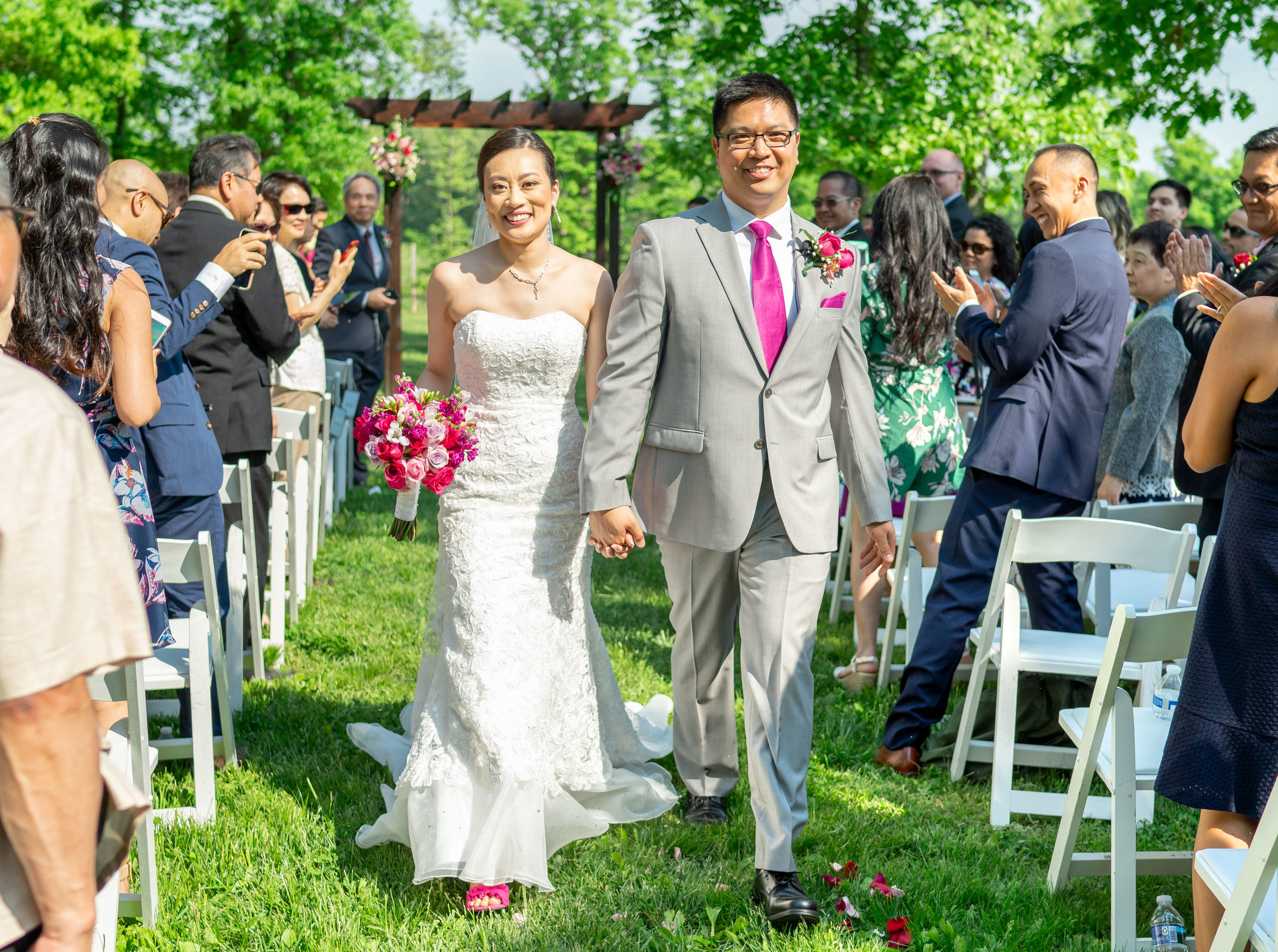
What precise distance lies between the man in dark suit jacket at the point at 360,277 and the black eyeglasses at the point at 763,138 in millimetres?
7320

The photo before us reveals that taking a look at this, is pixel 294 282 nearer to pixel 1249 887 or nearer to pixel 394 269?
pixel 394 269

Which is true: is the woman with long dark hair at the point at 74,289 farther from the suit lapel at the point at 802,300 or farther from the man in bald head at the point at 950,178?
the man in bald head at the point at 950,178

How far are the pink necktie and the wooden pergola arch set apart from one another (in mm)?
10256

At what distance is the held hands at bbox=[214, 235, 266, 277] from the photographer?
4789mm

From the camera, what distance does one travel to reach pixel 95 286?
358cm

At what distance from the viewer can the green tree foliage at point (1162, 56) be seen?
10.9 metres

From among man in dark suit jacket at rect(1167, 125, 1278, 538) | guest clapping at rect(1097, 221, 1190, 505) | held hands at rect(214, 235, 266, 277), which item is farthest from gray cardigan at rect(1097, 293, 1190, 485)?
held hands at rect(214, 235, 266, 277)

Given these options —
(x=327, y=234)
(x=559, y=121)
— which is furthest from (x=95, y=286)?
(x=559, y=121)

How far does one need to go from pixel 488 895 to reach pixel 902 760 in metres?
2.05

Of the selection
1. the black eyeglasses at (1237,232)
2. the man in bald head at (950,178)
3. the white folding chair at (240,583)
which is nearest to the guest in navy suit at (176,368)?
the white folding chair at (240,583)

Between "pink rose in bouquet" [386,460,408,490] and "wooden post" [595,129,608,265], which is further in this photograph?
"wooden post" [595,129,608,265]

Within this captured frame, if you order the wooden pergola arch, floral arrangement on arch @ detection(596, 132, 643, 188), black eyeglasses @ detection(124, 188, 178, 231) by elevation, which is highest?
the wooden pergola arch

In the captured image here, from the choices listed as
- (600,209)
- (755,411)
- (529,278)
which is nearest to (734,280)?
(755,411)

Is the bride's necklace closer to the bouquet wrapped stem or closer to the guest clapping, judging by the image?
the bouquet wrapped stem
